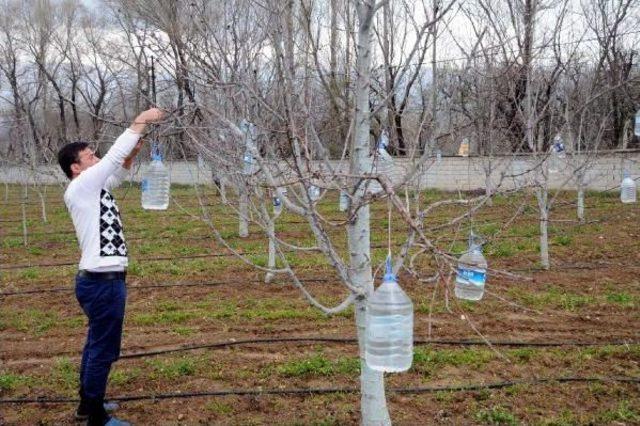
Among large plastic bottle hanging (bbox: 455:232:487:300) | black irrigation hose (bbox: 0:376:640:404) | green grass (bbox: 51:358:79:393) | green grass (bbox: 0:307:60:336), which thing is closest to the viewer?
large plastic bottle hanging (bbox: 455:232:487:300)

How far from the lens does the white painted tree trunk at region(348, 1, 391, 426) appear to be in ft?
8.64

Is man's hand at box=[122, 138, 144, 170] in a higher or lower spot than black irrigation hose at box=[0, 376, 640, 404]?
higher

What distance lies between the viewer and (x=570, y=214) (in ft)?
42.8

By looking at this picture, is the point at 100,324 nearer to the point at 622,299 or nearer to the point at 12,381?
the point at 12,381

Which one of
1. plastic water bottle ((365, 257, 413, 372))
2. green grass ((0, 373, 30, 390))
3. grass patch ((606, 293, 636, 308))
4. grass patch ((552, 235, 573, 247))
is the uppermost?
plastic water bottle ((365, 257, 413, 372))

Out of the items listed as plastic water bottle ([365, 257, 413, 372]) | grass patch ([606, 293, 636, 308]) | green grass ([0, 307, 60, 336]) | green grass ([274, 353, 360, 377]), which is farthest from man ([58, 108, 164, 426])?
grass patch ([606, 293, 636, 308])

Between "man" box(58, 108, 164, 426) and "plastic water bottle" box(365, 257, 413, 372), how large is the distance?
1550 mm

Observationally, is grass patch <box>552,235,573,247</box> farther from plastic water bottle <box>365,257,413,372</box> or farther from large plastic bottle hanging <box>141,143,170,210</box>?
plastic water bottle <box>365,257,413,372</box>

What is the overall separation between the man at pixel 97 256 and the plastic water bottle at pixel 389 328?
1.55 metres

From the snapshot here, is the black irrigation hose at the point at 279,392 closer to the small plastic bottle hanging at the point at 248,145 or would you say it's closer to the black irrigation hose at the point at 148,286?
the small plastic bottle hanging at the point at 248,145

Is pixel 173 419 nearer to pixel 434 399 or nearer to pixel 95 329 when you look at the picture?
pixel 95 329

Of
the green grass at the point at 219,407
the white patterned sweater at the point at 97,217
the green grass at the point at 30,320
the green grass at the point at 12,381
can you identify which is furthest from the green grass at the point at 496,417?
the green grass at the point at 30,320

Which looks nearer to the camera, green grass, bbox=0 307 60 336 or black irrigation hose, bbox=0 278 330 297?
green grass, bbox=0 307 60 336

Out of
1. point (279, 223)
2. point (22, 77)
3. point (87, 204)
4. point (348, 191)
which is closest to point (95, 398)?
point (87, 204)
